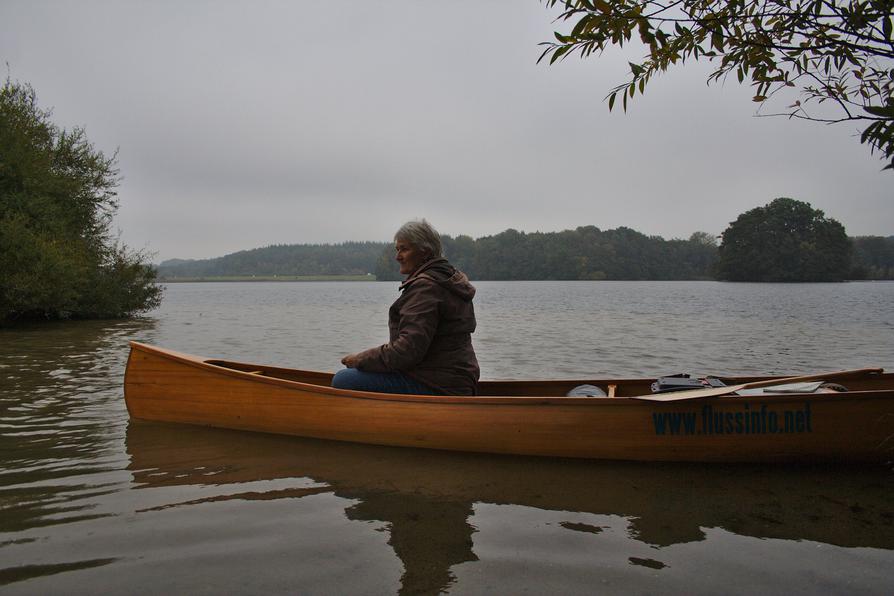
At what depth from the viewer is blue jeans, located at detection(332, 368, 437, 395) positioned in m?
4.79

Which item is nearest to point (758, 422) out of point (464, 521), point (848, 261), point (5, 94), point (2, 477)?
point (464, 521)

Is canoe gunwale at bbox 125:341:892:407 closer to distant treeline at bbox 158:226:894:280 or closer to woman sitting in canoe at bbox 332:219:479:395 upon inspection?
woman sitting in canoe at bbox 332:219:479:395

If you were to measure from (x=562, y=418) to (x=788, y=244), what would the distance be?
81698mm

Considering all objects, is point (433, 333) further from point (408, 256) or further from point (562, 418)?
point (562, 418)

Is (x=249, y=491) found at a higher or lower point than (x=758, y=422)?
lower

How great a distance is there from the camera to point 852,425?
161 inches

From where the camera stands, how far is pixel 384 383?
4824 mm

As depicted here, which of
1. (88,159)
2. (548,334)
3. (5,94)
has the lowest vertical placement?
(548,334)

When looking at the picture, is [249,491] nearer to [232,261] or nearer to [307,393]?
[307,393]

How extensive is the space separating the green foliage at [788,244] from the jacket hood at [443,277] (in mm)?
80357

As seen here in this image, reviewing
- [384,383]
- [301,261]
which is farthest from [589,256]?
[384,383]

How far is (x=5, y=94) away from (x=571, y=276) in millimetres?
89345

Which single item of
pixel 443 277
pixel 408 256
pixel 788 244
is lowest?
pixel 443 277

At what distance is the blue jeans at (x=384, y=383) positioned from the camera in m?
4.79
